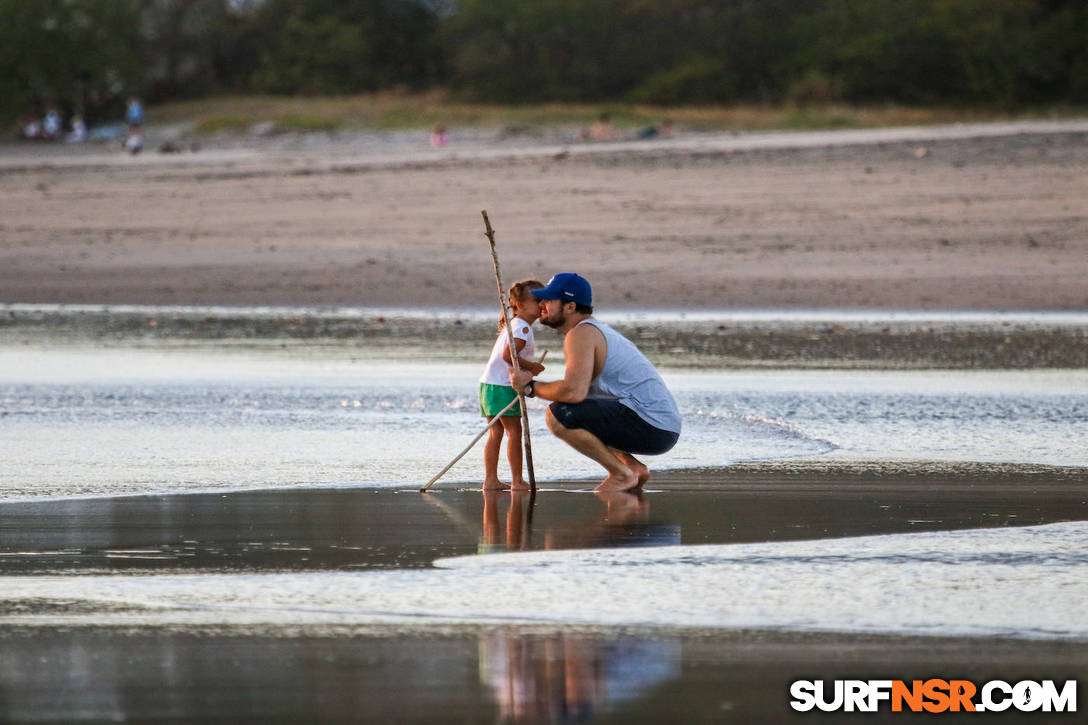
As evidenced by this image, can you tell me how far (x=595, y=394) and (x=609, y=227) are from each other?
1375cm

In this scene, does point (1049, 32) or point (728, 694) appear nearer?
point (728, 694)

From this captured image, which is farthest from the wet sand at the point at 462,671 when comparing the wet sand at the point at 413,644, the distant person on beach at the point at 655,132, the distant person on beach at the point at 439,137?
the distant person on beach at the point at 439,137

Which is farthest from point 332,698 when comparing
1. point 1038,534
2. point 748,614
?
point 1038,534

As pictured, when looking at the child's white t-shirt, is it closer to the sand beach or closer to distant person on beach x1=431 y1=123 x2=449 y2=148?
the sand beach

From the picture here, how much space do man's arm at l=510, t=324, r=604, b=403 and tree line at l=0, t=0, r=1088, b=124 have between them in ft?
128

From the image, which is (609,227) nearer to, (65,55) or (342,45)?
(65,55)

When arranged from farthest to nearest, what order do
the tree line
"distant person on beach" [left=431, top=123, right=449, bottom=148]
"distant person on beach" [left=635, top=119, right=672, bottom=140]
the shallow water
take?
the tree line, "distant person on beach" [left=431, top=123, right=449, bottom=148], "distant person on beach" [left=635, top=119, right=672, bottom=140], the shallow water

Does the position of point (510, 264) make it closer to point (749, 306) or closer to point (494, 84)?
point (749, 306)

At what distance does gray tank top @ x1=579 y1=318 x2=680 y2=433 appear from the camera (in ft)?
26.0

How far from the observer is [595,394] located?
797cm

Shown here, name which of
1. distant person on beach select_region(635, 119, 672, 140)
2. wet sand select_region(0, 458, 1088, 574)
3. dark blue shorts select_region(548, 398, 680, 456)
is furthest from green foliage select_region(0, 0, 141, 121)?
wet sand select_region(0, 458, 1088, 574)

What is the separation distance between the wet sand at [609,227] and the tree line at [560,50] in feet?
60.9

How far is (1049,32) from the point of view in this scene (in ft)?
153

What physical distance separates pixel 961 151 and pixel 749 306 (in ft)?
32.0
